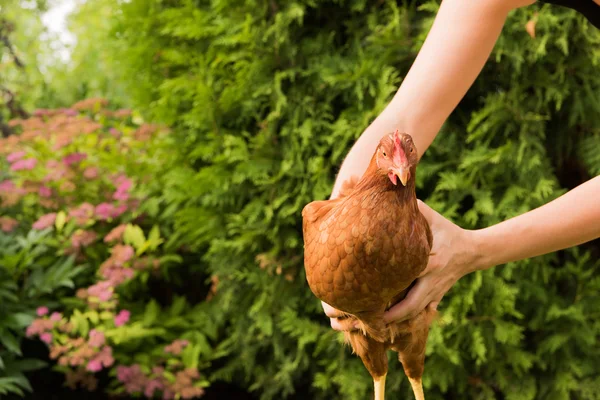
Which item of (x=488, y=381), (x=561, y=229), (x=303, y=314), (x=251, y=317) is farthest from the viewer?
(x=251, y=317)

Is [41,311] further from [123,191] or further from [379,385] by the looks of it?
[379,385]

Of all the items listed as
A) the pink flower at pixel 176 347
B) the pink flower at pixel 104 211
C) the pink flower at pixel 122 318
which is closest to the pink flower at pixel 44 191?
the pink flower at pixel 104 211

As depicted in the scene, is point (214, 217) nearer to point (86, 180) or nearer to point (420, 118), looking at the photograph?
point (86, 180)

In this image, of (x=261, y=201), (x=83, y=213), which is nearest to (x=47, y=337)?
(x=83, y=213)

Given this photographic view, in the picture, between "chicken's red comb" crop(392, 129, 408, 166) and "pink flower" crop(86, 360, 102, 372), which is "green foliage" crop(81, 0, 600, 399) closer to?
"pink flower" crop(86, 360, 102, 372)

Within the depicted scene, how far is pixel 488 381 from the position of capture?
2863 mm

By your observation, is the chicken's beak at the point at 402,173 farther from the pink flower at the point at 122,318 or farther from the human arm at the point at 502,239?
the pink flower at the point at 122,318

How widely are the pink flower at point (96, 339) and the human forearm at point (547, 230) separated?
2167 mm

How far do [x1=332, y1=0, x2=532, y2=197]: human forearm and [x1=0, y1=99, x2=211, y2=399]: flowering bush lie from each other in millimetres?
1981

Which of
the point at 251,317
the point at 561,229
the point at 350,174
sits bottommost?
the point at 251,317

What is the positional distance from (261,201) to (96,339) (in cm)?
107

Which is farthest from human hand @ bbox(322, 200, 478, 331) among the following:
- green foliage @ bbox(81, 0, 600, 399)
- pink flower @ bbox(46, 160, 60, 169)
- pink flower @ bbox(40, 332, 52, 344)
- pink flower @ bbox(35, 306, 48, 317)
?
pink flower @ bbox(46, 160, 60, 169)

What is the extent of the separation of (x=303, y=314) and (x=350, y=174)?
1605 mm

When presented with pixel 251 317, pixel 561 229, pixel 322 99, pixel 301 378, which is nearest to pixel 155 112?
pixel 322 99
